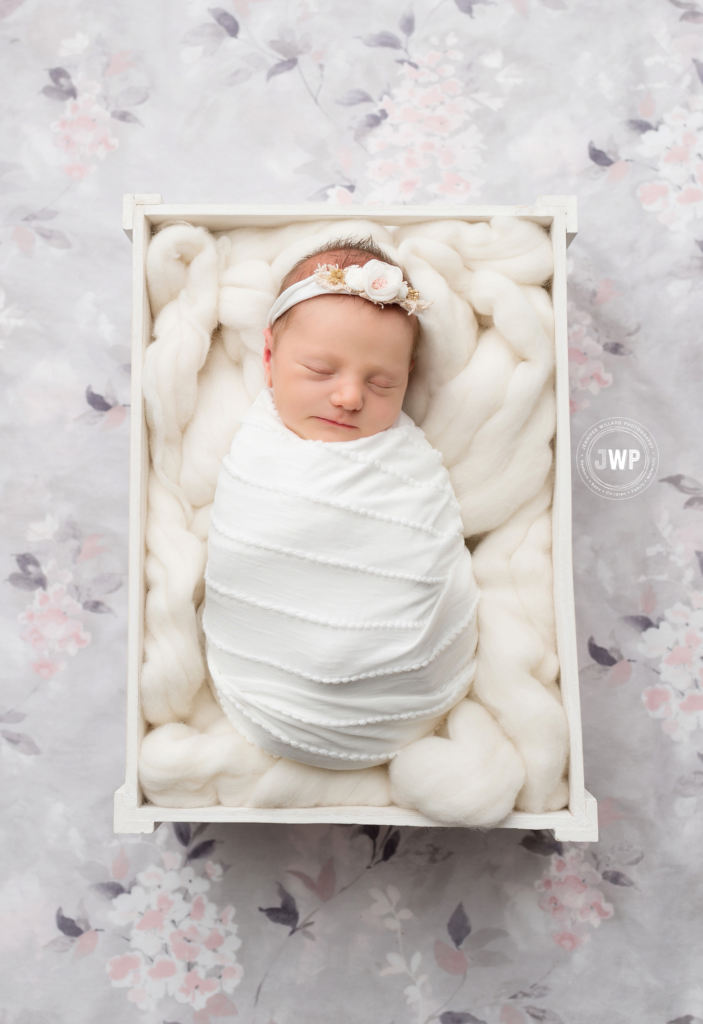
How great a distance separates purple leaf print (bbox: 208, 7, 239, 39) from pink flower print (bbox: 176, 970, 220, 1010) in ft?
4.90

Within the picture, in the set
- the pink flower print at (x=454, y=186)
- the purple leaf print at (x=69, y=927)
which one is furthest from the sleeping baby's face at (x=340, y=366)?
the purple leaf print at (x=69, y=927)

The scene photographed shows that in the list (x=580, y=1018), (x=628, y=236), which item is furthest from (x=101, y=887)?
(x=628, y=236)

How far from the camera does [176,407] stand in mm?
1044

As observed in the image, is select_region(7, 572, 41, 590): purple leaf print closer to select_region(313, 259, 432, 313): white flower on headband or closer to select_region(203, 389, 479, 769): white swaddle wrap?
select_region(203, 389, 479, 769): white swaddle wrap

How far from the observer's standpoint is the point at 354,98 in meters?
1.28

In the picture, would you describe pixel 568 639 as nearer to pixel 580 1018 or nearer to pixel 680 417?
pixel 680 417

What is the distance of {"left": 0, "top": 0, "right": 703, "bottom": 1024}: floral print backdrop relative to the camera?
118 cm

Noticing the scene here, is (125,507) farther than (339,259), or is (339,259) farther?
(125,507)

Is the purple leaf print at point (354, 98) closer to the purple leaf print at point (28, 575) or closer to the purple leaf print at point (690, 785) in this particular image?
the purple leaf print at point (28, 575)

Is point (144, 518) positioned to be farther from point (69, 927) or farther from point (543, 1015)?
point (543, 1015)

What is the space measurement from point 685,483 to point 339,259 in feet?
2.19

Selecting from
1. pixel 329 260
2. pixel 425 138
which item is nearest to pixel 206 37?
pixel 425 138

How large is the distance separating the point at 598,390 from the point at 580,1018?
96 centimetres

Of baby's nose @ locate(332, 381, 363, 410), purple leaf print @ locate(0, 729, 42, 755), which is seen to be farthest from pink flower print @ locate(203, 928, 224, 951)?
baby's nose @ locate(332, 381, 363, 410)
